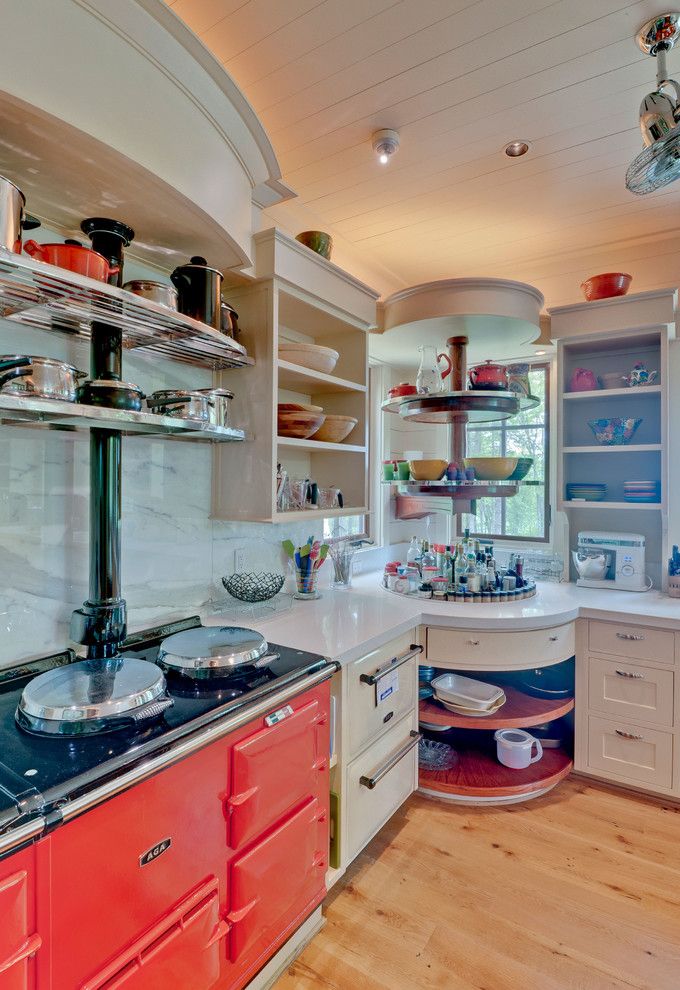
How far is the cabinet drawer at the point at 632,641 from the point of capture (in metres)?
2.25

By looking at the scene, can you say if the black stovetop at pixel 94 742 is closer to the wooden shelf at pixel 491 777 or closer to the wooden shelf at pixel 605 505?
the wooden shelf at pixel 491 777

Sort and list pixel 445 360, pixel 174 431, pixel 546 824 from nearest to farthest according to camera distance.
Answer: pixel 174 431, pixel 546 824, pixel 445 360

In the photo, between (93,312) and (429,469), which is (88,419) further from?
(429,469)

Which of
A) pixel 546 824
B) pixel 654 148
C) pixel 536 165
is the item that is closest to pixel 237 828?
pixel 546 824

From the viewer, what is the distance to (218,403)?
5.29 feet

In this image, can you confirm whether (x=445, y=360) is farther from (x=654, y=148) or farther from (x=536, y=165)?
(x=654, y=148)

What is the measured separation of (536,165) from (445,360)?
2.85ft

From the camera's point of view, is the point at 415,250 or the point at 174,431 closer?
the point at 174,431

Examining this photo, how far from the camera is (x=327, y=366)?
2152mm

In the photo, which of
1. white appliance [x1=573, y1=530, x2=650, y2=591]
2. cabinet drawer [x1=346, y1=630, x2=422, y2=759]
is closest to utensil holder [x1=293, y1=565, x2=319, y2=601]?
cabinet drawer [x1=346, y1=630, x2=422, y2=759]

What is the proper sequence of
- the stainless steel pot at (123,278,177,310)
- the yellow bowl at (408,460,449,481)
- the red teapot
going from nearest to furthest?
1. the stainless steel pot at (123,278,177,310)
2. the red teapot
3. the yellow bowl at (408,460,449,481)

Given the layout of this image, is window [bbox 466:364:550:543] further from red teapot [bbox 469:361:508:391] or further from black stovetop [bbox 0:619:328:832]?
black stovetop [bbox 0:619:328:832]

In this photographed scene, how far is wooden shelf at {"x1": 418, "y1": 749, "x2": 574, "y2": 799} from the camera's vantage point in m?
2.25

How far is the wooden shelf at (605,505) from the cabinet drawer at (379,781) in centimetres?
151
